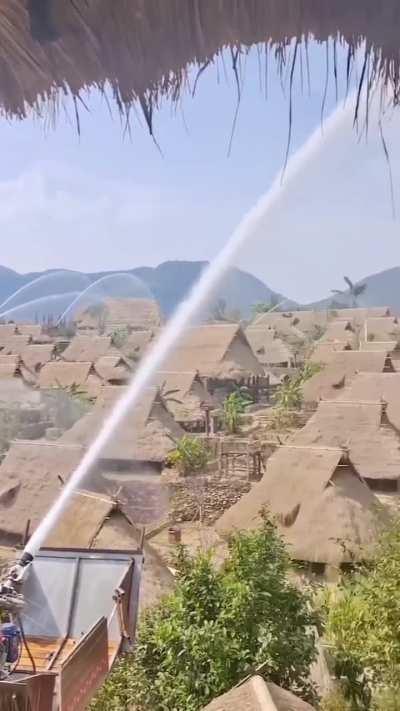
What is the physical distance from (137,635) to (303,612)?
2.72 feet

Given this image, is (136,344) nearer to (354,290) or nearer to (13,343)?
(13,343)

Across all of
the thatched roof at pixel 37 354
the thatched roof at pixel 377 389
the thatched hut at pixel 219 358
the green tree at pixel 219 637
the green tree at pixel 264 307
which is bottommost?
the green tree at pixel 219 637

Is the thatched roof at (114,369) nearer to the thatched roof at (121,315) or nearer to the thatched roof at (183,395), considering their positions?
the thatched roof at (183,395)

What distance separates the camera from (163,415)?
15406 millimetres

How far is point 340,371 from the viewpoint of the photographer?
19469 millimetres

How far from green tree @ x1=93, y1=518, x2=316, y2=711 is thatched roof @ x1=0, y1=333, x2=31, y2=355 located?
24177 millimetres

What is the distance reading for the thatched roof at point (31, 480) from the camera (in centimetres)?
977

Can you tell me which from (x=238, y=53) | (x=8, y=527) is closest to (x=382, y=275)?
(x=8, y=527)

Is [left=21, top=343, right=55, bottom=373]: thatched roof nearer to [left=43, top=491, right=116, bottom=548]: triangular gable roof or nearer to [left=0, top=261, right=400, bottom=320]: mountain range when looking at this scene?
[left=0, top=261, right=400, bottom=320]: mountain range

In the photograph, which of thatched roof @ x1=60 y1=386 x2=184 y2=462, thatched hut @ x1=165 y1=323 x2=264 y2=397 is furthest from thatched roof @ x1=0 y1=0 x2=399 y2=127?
thatched hut @ x1=165 y1=323 x2=264 y2=397

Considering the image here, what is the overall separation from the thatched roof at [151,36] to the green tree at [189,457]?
477 inches

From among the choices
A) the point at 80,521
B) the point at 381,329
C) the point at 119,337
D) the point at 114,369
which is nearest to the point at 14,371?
the point at 114,369

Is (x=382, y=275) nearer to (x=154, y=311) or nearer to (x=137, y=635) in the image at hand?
(x=154, y=311)

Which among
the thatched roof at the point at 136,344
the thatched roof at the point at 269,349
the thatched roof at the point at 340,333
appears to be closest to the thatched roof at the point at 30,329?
the thatched roof at the point at 136,344
